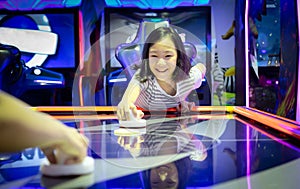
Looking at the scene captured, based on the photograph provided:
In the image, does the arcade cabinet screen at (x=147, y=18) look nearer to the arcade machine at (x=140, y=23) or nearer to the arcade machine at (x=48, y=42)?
the arcade machine at (x=140, y=23)

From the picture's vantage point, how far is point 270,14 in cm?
161

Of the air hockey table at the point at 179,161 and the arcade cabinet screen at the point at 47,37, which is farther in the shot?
Result: the arcade cabinet screen at the point at 47,37

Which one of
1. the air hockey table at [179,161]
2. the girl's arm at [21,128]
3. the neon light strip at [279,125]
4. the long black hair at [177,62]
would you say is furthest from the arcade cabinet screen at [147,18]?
the girl's arm at [21,128]

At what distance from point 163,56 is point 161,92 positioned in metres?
0.27

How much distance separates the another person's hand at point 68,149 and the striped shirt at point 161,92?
96cm

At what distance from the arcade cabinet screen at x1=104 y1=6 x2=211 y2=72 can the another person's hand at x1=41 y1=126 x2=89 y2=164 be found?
2.39 m

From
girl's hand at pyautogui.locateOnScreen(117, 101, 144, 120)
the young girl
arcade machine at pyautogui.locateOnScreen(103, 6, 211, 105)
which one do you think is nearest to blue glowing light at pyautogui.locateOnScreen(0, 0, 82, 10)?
arcade machine at pyautogui.locateOnScreen(103, 6, 211, 105)

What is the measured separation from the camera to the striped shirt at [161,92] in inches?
58.8

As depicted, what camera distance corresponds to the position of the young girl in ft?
4.50

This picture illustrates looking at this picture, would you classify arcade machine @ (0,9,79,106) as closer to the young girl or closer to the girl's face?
the young girl

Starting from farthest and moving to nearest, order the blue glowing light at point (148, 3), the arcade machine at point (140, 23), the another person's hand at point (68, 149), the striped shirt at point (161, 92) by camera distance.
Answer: the blue glowing light at point (148, 3), the arcade machine at point (140, 23), the striped shirt at point (161, 92), the another person's hand at point (68, 149)

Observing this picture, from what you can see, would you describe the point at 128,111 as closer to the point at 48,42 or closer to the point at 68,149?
the point at 68,149

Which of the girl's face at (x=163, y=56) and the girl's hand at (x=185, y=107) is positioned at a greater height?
the girl's face at (x=163, y=56)

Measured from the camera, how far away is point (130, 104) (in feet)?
3.63
